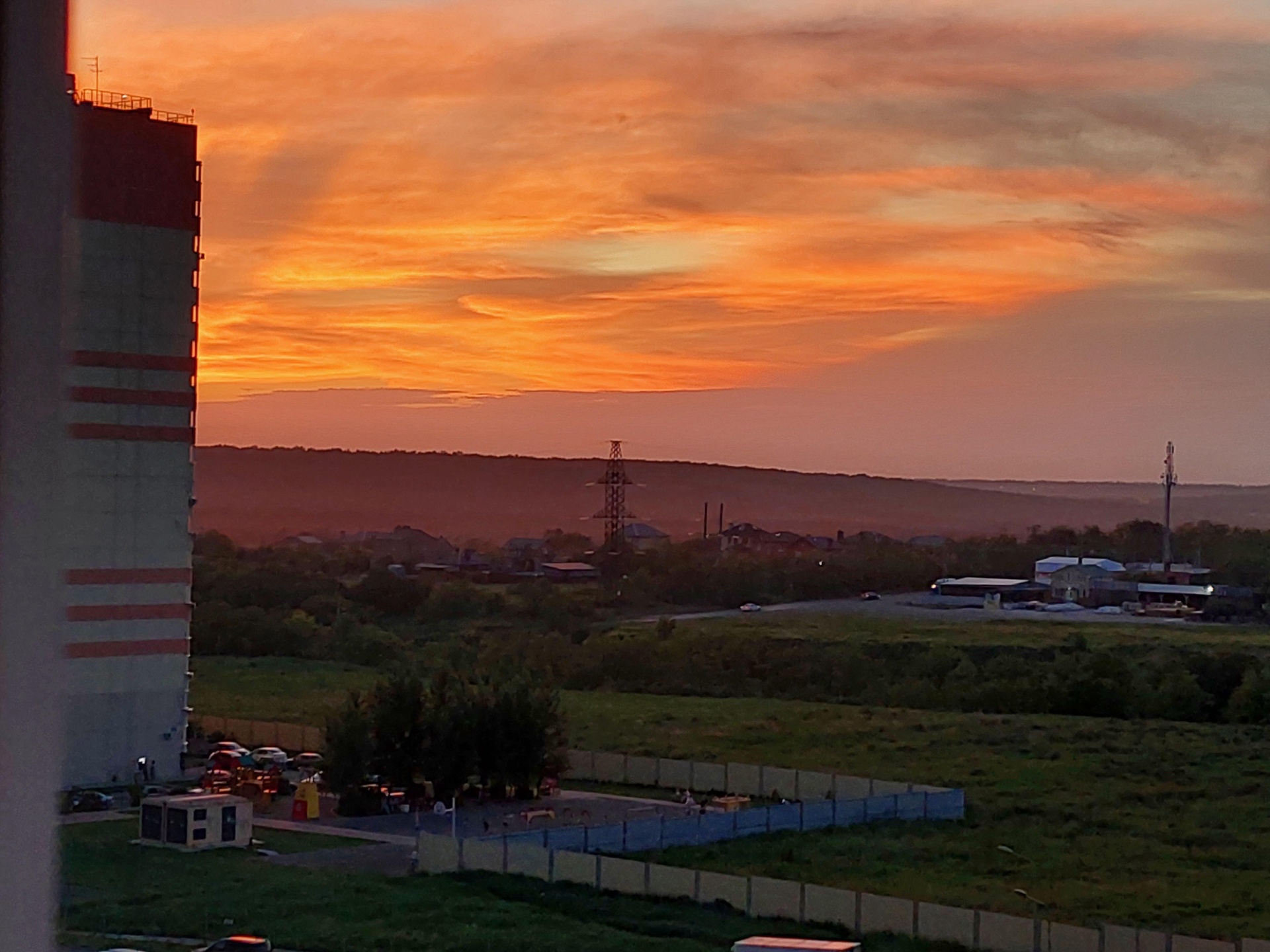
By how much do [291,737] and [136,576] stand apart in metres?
1.68

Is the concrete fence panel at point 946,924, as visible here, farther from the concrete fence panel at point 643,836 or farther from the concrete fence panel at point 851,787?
the concrete fence panel at point 851,787

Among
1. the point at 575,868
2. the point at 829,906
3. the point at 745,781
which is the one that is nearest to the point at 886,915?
the point at 829,906

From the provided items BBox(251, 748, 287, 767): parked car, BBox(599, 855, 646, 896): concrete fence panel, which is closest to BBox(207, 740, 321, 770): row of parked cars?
BBox(251, 748, 287, 767): parked car

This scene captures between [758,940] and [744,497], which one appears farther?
[744,497]

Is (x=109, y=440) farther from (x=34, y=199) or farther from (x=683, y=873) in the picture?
(x=34, y=199)

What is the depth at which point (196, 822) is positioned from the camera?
7156mm

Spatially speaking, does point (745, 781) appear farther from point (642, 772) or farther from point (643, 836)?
Answer: point (643, 836)

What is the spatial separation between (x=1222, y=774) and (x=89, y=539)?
6861mm

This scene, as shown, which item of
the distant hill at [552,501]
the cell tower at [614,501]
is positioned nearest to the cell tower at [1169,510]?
the distant hill at [552,501]

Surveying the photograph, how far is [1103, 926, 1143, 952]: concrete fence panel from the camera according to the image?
531 cm

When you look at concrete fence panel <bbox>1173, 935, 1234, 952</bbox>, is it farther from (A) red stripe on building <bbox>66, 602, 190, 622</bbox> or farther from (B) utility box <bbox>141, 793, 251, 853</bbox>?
(A) red stripe on building <bbox>66, 602, 190, 622</bbox>

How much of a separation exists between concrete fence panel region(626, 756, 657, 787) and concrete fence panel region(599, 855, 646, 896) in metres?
3.52

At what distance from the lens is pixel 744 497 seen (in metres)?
27.3

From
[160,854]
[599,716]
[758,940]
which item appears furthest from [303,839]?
[599,716]
